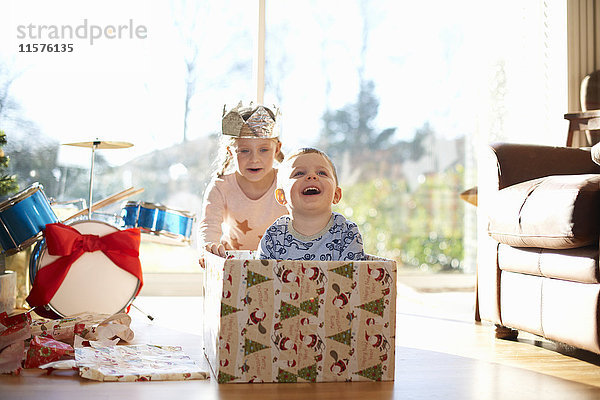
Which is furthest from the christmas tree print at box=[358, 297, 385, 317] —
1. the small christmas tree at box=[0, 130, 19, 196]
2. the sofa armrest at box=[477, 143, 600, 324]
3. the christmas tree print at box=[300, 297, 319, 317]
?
the small christmas tree at box=[0, 130, 19, 196]

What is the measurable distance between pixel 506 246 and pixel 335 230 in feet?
2.22

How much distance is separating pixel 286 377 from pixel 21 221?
138 cm

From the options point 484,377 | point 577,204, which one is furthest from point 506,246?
point 484,377

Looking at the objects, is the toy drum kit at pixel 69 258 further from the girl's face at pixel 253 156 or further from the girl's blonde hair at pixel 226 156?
the girl's face at pixel 253 156

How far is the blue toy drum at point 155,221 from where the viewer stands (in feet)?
8.77

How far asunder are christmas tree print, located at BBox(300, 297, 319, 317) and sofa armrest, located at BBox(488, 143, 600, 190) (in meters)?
0.93

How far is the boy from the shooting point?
164 cm

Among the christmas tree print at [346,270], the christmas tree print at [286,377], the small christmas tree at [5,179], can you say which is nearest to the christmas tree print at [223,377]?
the christmas tree print at [286,377]

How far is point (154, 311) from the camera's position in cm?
270

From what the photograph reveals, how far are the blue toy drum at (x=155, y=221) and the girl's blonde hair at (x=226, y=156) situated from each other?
1.25 ft

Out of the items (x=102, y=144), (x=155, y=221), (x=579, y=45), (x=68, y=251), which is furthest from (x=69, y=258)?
(x=579, y=45)

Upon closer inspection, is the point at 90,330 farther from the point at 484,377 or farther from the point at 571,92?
the point at 571,92

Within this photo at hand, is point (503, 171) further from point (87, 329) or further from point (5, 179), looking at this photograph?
point (5, 179)

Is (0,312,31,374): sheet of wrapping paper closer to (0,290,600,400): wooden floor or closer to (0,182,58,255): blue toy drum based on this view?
(0,290,600,400): wooden floor
